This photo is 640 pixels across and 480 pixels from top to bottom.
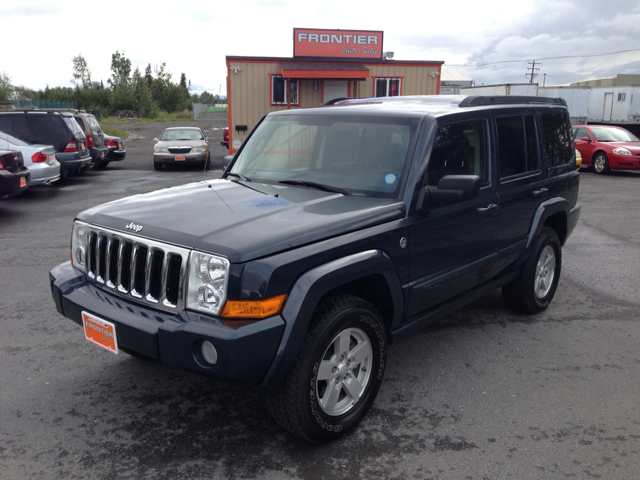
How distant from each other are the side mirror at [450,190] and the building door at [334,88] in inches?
704

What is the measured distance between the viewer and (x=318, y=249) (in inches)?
114

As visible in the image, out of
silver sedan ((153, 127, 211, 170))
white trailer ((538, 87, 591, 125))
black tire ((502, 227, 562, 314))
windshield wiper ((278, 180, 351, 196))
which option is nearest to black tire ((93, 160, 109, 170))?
silver sedan ((153, 127, 211, 170))

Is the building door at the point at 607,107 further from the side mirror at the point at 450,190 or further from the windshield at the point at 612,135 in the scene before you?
the side mirror at the point at 450,190

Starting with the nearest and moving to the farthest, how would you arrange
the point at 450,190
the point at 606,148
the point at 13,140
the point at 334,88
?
the point at 450,190 < the point at 13,140 < the point at 606,148 < the point at 334,88

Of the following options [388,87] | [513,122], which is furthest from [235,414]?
[388,87]

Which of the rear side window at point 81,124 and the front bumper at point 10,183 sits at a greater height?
the rear side window at point 81,124

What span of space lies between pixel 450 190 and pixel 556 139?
243 cm

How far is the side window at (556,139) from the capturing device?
16.5ft

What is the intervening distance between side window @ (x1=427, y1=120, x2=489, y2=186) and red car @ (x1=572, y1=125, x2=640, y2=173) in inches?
590

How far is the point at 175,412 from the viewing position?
346cm

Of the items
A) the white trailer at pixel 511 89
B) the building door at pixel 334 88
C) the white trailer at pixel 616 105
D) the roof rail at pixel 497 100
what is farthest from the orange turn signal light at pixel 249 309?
the white trailer at pixel 616 105

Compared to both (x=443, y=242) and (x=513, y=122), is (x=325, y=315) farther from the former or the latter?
(x=513, y=122)

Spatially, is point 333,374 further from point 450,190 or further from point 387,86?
point 387,86

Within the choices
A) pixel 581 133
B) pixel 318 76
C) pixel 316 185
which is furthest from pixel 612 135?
pixel 316 185
